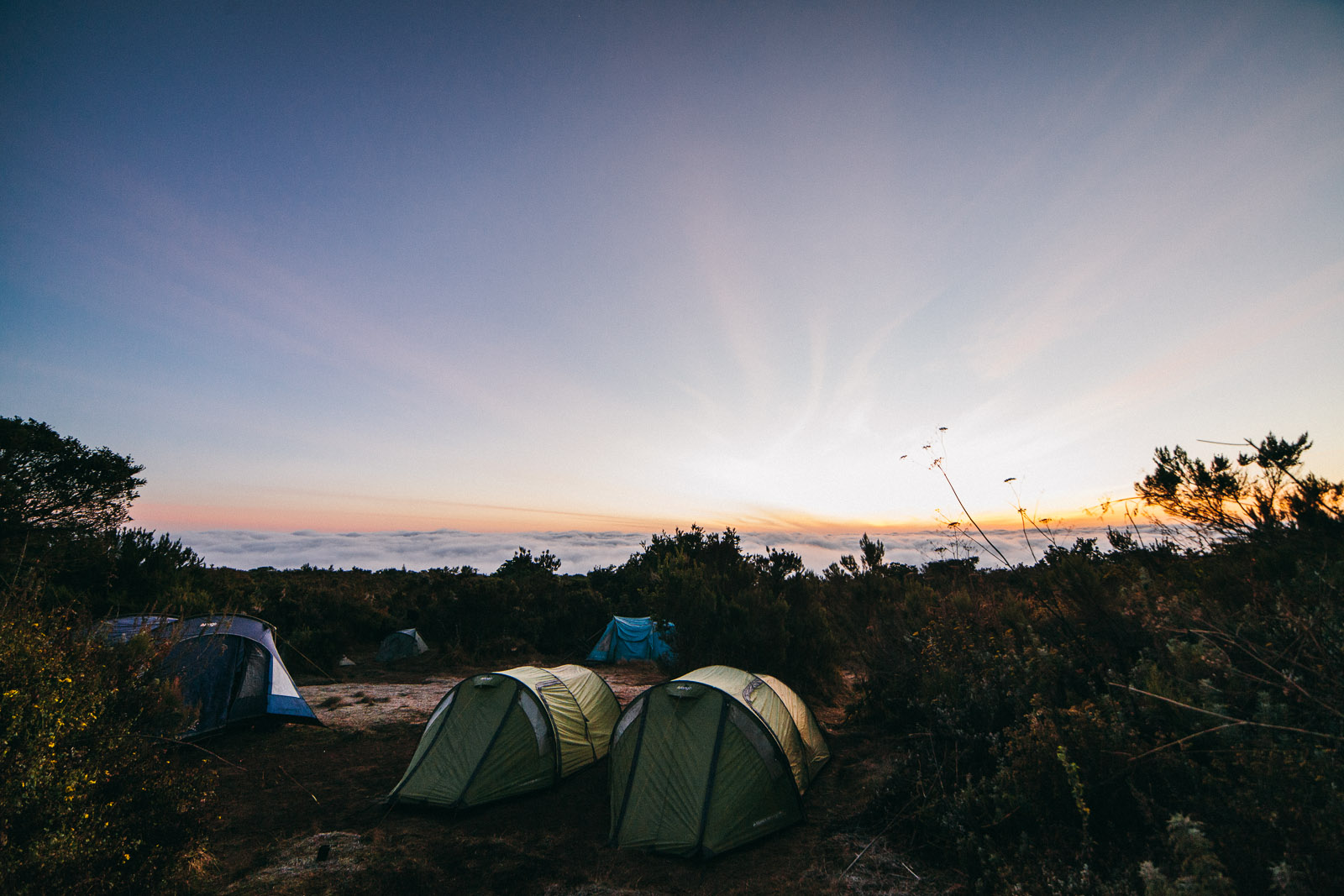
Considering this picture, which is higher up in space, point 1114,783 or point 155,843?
point 1114,783

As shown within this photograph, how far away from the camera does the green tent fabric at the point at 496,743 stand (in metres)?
7.00

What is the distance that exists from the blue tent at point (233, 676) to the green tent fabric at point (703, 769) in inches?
301

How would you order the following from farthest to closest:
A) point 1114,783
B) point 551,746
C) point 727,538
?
point 727,538
point 551,746
point 1114,783

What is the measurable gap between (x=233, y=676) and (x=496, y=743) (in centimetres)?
648

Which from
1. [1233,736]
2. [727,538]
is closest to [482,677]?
[1233,736]

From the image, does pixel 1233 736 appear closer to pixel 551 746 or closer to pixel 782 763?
pixel 782 763

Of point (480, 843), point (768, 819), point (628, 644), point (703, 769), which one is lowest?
point (628, 644)

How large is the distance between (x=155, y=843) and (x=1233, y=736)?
9349 mm

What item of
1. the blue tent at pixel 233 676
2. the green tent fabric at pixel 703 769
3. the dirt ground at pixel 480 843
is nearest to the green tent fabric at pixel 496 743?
the dirt ground at pixel 480 843

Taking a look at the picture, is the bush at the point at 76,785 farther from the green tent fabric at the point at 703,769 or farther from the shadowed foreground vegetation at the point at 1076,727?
the green tent fabric at the point at 703,769

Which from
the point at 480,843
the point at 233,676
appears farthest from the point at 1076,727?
the point at 233,676

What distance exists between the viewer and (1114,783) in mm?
4527

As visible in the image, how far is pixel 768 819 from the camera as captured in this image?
610cm

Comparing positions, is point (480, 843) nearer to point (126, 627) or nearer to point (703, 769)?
point (703, 769)
